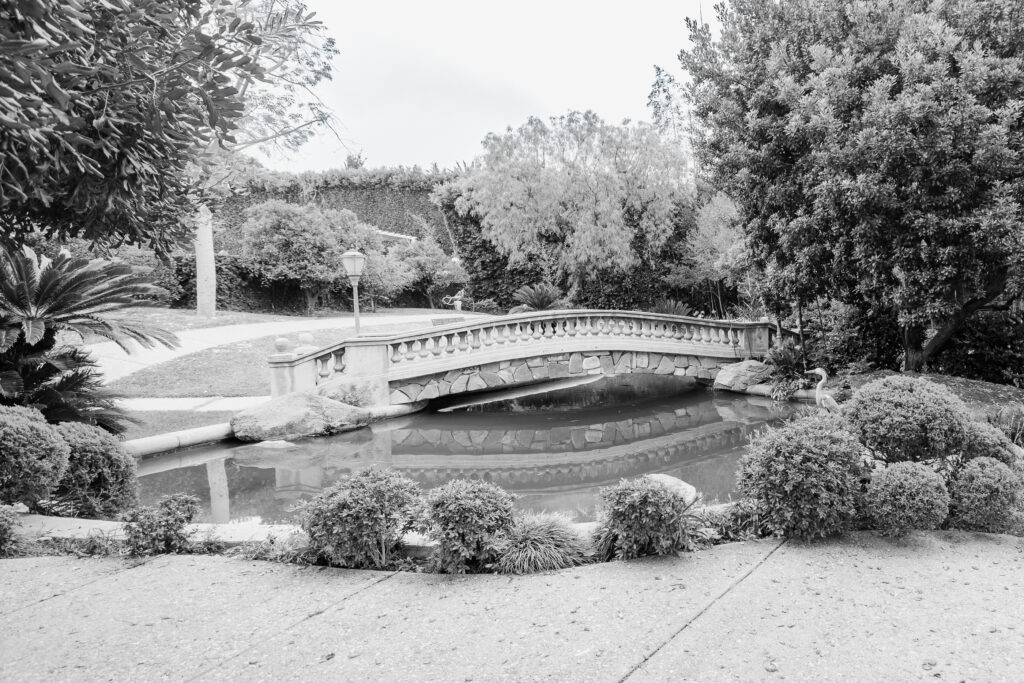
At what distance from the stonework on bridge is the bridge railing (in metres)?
0.19

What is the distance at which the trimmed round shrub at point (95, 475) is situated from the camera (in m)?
5.57

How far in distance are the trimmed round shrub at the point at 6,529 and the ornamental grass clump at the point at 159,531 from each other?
0.79 m

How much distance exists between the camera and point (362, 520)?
4133 millimetres

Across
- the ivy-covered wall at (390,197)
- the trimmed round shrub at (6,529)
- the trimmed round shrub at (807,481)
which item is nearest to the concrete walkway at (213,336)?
the trimmed round shrub at (6,529)

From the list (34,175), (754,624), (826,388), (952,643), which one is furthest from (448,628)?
(826,388)

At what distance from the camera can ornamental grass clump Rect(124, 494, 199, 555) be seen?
180 inches

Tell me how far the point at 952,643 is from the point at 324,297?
69.7ft

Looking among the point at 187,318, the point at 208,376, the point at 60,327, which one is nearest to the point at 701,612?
the point at 60,327

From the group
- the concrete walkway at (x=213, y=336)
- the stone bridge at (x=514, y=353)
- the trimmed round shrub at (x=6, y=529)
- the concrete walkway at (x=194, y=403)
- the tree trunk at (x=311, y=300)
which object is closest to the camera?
the trimmed round shrub at (x=6, y=529)

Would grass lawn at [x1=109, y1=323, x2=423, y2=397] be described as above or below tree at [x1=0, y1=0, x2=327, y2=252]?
below

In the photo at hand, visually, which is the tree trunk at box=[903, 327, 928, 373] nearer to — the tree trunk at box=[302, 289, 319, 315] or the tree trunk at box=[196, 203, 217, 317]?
the tree trunk at box=[302, 289, 319, 315]

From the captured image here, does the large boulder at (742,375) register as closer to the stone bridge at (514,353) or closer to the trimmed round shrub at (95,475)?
the stone bridge at (514,353)

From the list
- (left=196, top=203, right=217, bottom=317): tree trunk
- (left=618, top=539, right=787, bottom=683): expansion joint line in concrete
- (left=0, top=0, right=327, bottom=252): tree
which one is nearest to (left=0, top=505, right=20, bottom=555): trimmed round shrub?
(left=0, top=0, right=327, bottom=252): tree

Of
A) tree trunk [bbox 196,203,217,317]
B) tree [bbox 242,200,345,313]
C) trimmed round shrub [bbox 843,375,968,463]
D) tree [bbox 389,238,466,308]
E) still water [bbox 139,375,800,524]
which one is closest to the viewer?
trimmed round shrub [bbox 843,375,968,463]
